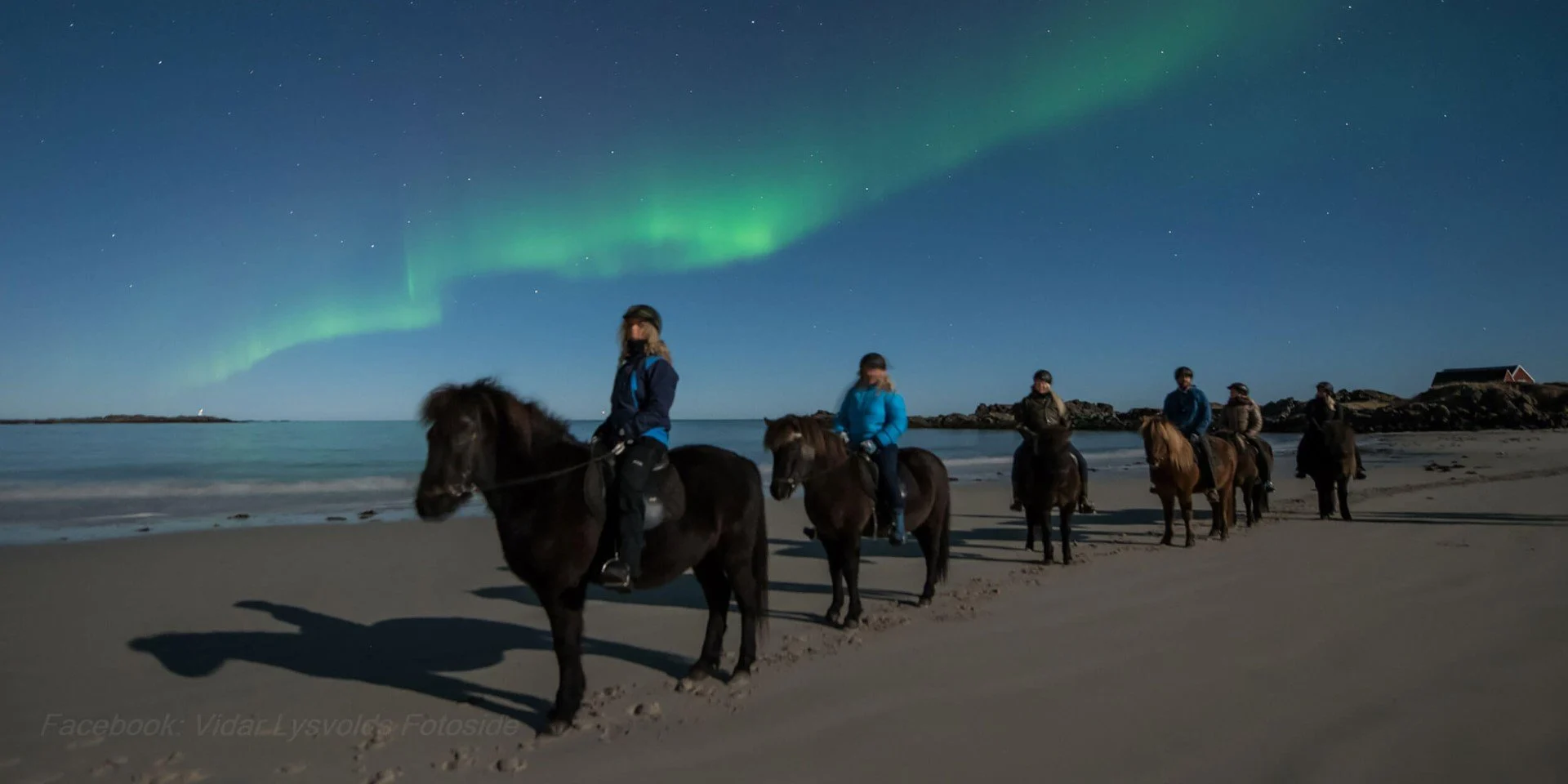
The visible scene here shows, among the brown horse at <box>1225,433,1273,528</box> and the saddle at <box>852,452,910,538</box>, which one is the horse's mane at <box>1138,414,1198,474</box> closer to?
the brown horse at <box>1225,433,1273,528</box>

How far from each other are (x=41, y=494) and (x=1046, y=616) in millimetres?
22162

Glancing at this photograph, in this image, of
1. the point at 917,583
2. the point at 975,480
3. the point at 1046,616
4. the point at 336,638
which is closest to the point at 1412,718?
the point at 1046,616

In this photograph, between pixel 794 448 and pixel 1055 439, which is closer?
pixel 794 448

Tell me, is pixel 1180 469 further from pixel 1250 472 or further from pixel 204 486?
pixel 204 486

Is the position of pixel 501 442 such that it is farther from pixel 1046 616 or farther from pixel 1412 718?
pixel 1412 718

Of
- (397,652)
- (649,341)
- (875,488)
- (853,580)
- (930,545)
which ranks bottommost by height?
(397,652)

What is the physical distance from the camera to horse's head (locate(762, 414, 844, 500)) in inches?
215

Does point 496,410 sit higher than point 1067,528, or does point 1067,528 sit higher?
point 496,410

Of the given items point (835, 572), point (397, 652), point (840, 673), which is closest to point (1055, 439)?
point (835, 572)

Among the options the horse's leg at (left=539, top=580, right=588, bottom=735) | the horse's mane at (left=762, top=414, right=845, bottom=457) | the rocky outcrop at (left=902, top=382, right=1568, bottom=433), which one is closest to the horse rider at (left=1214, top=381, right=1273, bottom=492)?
the horse's mane at (left=762, top=414, right=845, bottom=457)

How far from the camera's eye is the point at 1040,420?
337 inches

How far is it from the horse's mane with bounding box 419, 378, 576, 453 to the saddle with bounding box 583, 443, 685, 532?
302mm

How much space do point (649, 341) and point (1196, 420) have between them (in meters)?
8.33

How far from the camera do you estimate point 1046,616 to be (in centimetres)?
590
